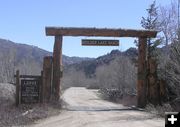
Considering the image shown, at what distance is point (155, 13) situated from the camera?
4394 cm

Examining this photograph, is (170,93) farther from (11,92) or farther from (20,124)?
(20,124)

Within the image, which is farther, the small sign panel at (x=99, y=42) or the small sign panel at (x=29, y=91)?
the small sign panel at (x=99, y=42)

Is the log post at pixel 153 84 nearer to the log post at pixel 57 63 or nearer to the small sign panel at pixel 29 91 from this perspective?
the log post at pixel 57 63

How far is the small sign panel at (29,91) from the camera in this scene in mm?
23256

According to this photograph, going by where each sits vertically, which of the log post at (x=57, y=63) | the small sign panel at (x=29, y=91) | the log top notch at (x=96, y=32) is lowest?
the small sign panel at (x=29, y=91)

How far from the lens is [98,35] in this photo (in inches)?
1003

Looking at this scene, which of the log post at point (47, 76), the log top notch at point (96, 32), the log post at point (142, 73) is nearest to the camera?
the log post at point (47, 76)

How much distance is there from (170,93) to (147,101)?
1.63m

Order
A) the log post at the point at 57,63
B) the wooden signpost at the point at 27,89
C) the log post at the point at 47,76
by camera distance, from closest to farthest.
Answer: the wooden signpost at the point at 27,89 → the log post at the point at 47,76 → the log post at the point at 57,63

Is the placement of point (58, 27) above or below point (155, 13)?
below

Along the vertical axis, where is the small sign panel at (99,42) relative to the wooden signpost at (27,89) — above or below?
above

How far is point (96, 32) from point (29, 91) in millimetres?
5549

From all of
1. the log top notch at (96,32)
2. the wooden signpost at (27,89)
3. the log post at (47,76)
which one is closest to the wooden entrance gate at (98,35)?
the log top notch at (96,32)

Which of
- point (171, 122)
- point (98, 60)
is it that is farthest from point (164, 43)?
point (98, 60)
